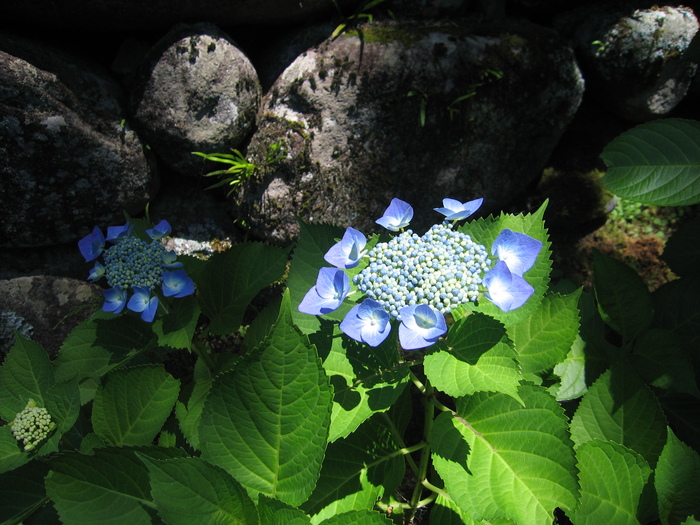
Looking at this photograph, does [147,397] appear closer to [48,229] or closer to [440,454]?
[440,454]

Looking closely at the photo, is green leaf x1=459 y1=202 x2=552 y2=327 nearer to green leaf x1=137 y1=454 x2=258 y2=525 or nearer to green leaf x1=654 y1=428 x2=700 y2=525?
green leaf x1=654 y1=428 x2=700 y2=525

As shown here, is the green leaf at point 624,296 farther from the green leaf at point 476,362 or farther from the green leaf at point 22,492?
the green leaf at point 22,492

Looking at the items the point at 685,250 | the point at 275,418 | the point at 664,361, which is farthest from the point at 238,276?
the point at 685,250

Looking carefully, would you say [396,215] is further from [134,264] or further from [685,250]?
[685,250]

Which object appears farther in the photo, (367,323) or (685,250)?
(685,250)

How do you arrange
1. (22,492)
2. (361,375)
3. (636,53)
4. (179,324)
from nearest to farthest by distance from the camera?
(361,375) → (22,492) → (179,324) → (636,53)

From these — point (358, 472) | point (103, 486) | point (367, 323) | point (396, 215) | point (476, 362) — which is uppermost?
point (396, 215)

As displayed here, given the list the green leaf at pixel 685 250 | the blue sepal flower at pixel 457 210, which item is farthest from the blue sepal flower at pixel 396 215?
the green leaf at pixel 685 250

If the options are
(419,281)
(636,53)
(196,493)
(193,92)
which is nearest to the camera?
(196,493)

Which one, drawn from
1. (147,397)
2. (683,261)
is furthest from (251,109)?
(683,261)
